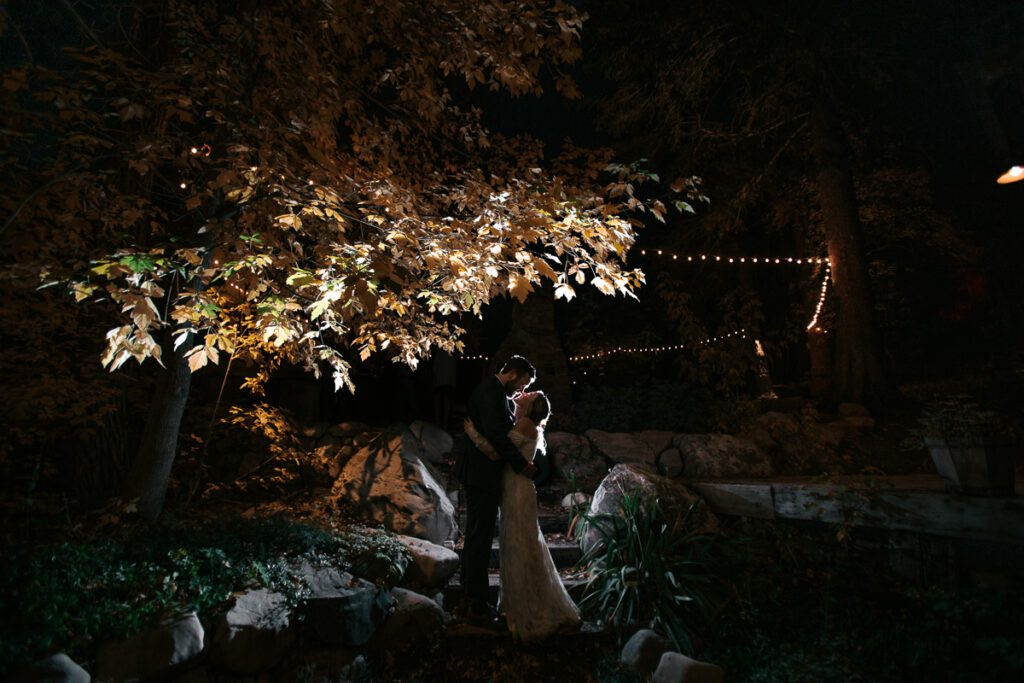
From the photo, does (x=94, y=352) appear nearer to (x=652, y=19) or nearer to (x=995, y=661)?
(x=995, y=661)

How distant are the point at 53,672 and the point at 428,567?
8.27ft

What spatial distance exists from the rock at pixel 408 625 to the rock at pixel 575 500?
9.19 feet

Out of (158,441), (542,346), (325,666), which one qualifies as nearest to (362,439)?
(158,441)

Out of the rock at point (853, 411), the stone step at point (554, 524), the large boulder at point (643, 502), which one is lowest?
the stone step at point (554, 524)

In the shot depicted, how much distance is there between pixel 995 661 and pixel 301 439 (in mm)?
6868

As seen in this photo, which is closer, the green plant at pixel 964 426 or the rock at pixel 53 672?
the rock at pixel 53 672

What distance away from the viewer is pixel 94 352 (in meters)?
4.94

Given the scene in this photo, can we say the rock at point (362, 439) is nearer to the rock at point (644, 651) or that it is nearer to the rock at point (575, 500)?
the rock at point (575, 500)

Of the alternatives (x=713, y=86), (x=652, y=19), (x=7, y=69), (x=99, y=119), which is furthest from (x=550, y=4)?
(x=713, y=86)

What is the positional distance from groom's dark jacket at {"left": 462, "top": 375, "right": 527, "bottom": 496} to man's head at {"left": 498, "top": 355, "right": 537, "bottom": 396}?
0.07 meters

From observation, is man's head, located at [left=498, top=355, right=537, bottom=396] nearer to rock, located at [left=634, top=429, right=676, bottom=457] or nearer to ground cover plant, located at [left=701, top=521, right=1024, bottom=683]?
ground cover plant, located at [left=701, top=521, right=1024, bottom=683]

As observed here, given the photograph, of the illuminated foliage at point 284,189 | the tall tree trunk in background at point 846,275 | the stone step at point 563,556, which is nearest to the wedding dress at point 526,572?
the stone step at point 563,556

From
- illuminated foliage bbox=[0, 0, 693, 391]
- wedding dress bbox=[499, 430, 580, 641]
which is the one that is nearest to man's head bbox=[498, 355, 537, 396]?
wedding dress bbox=[499, 430, 580, 641]

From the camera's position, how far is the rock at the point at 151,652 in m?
2.80
